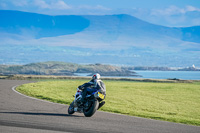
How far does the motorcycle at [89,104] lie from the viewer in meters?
13.5

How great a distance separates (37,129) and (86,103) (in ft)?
11.1

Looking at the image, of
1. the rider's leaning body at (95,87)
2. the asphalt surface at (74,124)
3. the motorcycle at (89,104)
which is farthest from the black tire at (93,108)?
the rider's leaning body at (95,87)

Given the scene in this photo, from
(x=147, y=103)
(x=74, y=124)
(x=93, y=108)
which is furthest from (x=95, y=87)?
(x=147, y=103)

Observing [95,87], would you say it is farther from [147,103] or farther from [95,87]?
[147,103]

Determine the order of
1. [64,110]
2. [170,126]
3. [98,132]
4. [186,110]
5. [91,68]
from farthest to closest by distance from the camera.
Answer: [91,68]
[186,110]
[64,110]
[170,126]
[98,132]

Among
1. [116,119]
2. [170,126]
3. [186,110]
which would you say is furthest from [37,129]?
[186,110]

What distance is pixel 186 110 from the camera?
20328 mm

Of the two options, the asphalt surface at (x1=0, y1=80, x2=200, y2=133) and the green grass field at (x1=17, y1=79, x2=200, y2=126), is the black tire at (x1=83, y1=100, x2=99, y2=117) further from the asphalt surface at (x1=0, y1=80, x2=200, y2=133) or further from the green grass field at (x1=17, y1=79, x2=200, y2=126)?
the green grass field at (x1=17, y1=79, x2=200, y2=126)

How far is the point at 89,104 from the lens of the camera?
545 inches

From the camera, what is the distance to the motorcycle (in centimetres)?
1352

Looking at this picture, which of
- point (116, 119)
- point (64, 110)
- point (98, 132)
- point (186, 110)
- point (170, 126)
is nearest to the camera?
point (98, 132)

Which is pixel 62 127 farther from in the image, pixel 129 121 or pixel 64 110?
pixel 64 110

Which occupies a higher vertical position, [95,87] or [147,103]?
[95,87]

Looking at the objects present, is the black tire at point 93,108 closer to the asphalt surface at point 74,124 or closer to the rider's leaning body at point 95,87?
the asphalt surface at point 74,124
